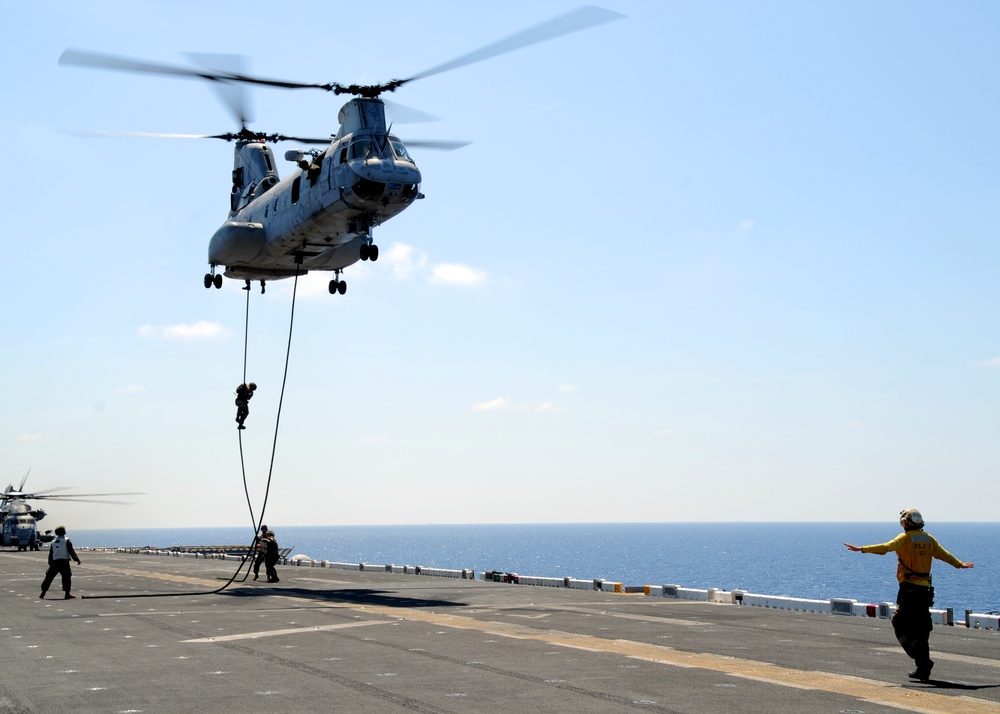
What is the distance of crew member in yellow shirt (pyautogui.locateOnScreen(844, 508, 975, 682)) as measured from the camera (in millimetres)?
13398

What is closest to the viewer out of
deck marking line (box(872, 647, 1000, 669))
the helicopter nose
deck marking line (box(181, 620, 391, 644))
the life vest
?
deck marking line (box(872, 647, 1000, 669))

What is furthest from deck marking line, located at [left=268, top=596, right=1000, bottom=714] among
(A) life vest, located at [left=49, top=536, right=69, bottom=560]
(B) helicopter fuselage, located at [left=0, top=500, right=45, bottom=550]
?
(B) helicopter fuselage, located at [left=0, top=500, right=45, bottom=550]

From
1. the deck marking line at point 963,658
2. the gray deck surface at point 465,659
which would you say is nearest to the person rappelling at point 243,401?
the gray deck surface at point 465,659

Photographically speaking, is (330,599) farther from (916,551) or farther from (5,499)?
(5,499)

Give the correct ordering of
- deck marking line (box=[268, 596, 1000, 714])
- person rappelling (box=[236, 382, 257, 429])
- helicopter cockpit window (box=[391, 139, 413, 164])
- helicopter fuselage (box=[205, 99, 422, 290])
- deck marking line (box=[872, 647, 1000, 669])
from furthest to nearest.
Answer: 1. person rappelling (box=[236, 382, 257, 429])
2. helicopter cockpit window (box=[391, 139, 413, 164])
3. helicopter fuselage (box=[205, 99, 422, 290])
4. deck marking line (box=[872, 647, 1000, 669])
5. deck marking line (box=[268, 596, 1000, 714])

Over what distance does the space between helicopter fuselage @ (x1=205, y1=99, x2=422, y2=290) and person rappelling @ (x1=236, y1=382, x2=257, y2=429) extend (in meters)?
4.52

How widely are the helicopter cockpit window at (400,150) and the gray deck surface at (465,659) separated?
12617 millimetres

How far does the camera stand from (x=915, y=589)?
13.6m

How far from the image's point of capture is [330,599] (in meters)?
28.2

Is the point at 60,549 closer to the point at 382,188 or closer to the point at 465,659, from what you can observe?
the point at 382,188

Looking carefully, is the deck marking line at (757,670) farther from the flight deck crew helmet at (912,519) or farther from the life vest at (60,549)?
the life vest at (60,549)

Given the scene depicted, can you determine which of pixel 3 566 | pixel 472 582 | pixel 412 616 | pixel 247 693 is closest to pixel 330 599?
pixel 412 616

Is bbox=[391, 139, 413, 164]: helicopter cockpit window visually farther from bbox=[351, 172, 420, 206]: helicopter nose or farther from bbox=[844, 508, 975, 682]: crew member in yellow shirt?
bbox=[844, 508, 975, 682]: crew member in yellow shirt

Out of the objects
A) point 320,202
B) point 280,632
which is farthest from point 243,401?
point 280,632
